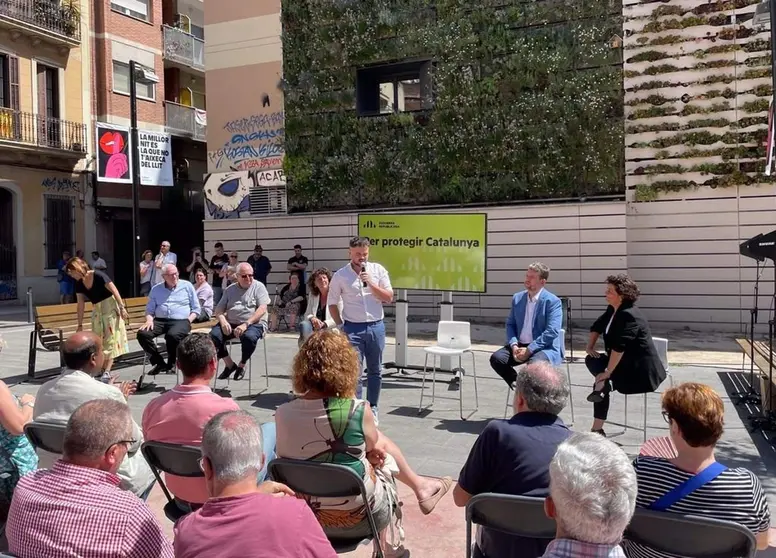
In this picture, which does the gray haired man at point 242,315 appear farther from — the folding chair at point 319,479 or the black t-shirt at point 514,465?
the black t-shirt at point 514,465

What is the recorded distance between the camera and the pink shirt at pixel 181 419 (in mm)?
3459

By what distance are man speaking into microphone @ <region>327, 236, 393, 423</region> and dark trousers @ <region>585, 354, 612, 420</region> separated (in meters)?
1.95

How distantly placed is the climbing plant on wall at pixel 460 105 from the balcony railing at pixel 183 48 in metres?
10.2

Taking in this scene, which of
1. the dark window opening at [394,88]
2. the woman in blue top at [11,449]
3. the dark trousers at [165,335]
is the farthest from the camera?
the dark window opening at [394,88]

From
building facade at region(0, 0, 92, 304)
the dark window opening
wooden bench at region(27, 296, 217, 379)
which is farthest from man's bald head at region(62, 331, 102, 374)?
building facade at region(0, 0, 92, 304)

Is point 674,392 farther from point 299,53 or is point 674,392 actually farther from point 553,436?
point 299,53

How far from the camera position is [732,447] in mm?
5859

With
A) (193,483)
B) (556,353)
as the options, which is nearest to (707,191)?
(556,353)

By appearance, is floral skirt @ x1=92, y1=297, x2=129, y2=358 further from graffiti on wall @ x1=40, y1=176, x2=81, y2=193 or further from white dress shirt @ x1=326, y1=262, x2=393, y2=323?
graffiti on wall @ x1=40, y1=176, x2=81, y2=193

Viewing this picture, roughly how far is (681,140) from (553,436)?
485 inches

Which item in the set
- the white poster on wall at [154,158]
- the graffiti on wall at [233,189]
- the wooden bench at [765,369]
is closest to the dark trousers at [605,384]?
the wooden bench at [765,369]

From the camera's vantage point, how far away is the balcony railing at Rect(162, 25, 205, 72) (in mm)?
25875

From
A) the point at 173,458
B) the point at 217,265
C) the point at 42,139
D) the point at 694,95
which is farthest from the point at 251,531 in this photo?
the point at 42,139

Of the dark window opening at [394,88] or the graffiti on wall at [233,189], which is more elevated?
the dark window opening at [394,88]
